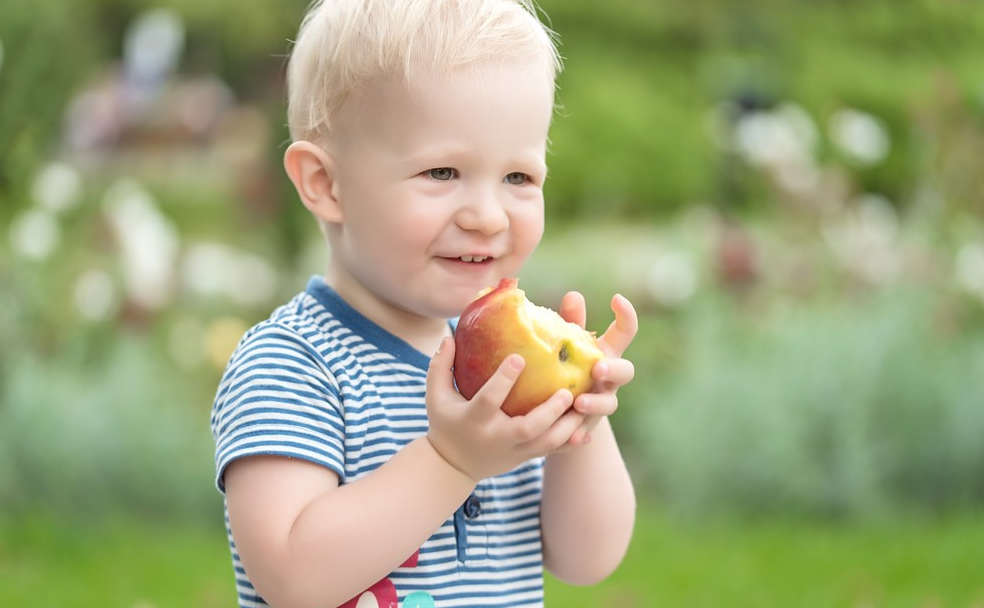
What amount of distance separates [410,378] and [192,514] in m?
2.80

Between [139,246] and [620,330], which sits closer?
[620,330]

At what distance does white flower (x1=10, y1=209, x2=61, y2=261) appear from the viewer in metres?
4.75

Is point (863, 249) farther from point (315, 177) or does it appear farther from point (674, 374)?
point (315, 177)

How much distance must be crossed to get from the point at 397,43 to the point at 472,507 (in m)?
0.66

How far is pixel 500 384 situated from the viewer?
5.13ft

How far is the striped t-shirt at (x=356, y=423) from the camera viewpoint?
169 cm

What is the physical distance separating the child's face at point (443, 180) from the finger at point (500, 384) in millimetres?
250

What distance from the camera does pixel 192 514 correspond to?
173 inches

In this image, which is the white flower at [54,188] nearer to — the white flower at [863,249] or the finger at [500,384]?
the white flower at [863,249]

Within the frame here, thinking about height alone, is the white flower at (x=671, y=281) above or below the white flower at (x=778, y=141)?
below

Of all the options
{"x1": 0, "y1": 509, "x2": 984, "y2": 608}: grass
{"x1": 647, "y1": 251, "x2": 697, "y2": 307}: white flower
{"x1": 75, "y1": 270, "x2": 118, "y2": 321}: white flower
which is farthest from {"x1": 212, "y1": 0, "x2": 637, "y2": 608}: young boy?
{"x1": 647, "y1": 251, "x2": 697, "y2": 307}: white flower

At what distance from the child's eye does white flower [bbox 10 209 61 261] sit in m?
3.38

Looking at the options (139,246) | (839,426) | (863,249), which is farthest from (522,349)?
(863,249)

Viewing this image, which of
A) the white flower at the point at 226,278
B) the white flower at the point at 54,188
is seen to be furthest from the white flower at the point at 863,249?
the white flower at the point at 54,188
